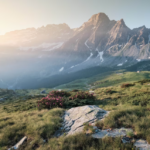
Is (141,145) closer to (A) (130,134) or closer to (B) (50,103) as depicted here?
(A) (130,134)

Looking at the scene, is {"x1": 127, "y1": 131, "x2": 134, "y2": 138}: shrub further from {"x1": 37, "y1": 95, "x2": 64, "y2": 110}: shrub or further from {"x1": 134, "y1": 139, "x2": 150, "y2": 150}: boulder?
{"x1": 37, "y1": 95, "x2": 64, "y2": 110}: shrub

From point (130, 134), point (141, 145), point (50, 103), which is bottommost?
point (50, 103)

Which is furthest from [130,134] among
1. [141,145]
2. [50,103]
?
[50,103]

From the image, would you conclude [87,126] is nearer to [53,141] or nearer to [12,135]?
[53,141]

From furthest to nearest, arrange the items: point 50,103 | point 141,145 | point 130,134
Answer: point 50,103, point 130,134, point 141,145

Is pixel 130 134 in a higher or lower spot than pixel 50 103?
higher

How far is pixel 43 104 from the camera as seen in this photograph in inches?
607

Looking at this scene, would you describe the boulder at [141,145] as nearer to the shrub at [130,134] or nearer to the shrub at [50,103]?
the shrub at [130,134]

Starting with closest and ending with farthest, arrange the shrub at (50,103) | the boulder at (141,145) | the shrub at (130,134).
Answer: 1. the boulder at (141,145)
2. the shrub at (130,134)
3. the shrub at (50,103)

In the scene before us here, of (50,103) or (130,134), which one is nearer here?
(130,134)

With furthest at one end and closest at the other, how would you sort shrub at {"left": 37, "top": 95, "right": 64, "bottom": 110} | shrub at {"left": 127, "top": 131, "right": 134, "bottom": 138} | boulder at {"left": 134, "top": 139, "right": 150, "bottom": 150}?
shrub at {"left": 37, "top": 95, "right": 64, "bottom": 110}
shrub at {"left": 127, "top": 131, "right": 134, "bottom": 138}
boulder at {"left": 134, "top": 139, "right": 150, "bottom": 150}

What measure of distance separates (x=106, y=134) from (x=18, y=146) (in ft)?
18.2

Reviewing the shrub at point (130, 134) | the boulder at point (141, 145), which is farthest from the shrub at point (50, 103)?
the boulder at point (141, 145)

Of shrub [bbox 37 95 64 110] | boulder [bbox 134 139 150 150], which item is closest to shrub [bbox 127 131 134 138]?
boulder [bbox 134 139 150 150]
